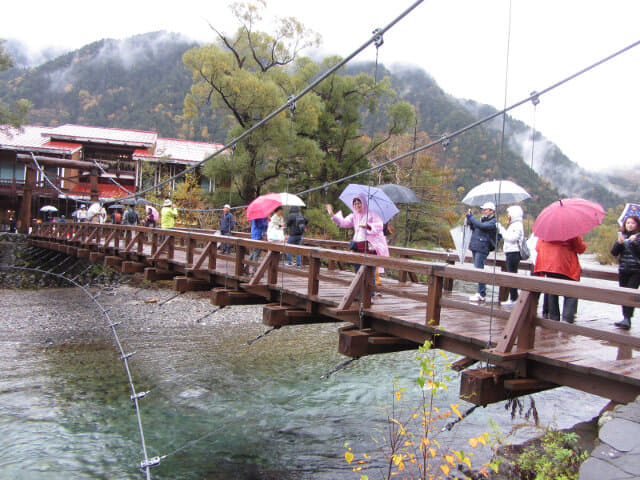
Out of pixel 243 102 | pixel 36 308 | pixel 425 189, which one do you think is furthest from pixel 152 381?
pixel 425 189

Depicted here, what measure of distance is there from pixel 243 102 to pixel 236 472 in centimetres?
1113

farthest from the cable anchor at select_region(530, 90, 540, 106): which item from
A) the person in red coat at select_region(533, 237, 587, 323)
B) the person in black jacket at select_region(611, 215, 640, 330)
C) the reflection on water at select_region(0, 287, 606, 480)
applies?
the reflection on water at select_region(0, 287, 606, 480)

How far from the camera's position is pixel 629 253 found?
3949 millimetres

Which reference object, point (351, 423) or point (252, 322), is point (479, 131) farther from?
point (351, 423)

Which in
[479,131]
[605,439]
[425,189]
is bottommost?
[605,439]

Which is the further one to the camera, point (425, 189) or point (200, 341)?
point (425, 189)

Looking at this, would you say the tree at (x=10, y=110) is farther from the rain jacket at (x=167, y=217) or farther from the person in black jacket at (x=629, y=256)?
the person in black jacket at (x=629, y=256)

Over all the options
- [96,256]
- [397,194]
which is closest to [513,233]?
[397,194]

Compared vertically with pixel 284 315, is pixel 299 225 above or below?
above

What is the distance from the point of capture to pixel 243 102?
14039 mm

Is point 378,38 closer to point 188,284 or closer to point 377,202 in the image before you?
point 377,202

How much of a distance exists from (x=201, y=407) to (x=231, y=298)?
1647 millimetres

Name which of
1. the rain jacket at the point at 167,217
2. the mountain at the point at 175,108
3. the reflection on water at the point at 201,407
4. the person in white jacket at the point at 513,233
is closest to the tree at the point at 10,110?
the mountain at the point at 175,108

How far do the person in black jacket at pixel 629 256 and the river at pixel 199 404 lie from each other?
1.76 metres
